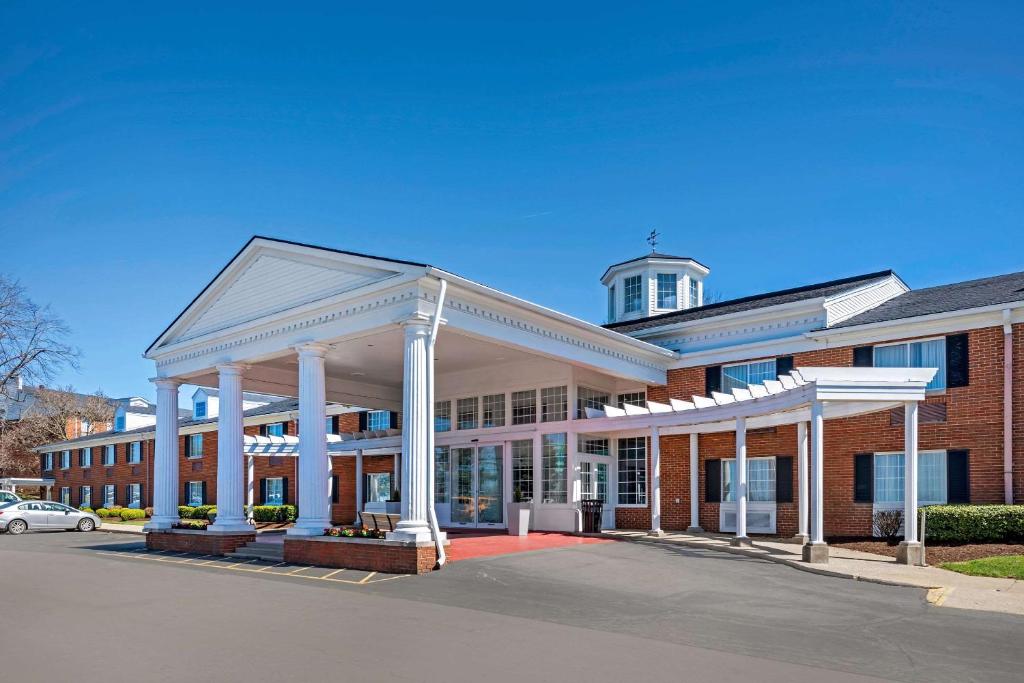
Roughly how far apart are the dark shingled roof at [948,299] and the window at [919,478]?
3286 mm

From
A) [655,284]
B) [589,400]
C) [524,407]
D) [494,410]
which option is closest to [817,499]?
[589,400]

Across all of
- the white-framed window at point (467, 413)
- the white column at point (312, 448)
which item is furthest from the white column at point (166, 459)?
the white-framed window at point (467, 413)

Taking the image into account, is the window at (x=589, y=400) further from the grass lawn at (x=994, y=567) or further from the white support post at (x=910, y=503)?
the grass lawn at (x=994, y=567)

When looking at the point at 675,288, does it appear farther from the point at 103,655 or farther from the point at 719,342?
the point at 103,655

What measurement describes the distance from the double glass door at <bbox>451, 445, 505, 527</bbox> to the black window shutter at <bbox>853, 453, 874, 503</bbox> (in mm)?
9075

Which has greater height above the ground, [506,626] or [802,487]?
[802,487]

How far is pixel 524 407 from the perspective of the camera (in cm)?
2292

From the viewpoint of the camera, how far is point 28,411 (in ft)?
202

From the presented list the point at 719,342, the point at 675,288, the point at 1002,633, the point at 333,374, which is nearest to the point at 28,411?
the point at 333,374

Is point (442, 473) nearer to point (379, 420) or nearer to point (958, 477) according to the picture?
point (379, 420)

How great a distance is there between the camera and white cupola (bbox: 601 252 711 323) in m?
30.4

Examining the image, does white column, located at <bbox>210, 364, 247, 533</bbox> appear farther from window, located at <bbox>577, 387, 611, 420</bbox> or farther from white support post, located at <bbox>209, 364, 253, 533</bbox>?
window, located at <bbox>577, 387, 611, 420</bbox>

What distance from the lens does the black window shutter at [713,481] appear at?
2227 cm

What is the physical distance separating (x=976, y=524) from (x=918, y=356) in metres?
4.38
